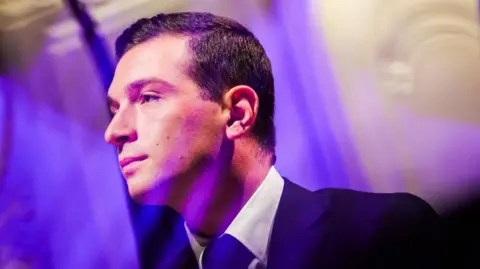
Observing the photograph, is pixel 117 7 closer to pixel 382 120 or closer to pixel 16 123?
pixel 16 123

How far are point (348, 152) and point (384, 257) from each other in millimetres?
240

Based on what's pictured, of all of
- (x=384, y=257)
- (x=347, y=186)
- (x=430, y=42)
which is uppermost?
(x=430, y=42)

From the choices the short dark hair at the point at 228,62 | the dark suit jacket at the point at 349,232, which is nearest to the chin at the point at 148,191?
the dark suit jacket at the point at 349,232

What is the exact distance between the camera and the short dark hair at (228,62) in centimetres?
160

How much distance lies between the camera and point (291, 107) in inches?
63.4

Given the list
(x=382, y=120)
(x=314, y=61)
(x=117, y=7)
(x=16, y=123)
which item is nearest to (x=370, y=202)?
(x=382, y=120)

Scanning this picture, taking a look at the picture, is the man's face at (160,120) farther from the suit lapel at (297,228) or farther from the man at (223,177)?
the suit lapel at (297,228)

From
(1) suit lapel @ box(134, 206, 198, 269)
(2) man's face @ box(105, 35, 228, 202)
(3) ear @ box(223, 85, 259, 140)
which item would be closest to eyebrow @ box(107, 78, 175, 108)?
(2) man's face @ box(105, 35, 228, 202)

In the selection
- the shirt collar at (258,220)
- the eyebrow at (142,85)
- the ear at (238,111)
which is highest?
the eyebrow at (142,85)

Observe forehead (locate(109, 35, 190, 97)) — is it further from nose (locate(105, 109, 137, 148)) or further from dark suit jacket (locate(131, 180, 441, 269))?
dark suit jacket (locate(131, 180, 441, 269))

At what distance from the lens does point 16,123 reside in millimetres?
1752

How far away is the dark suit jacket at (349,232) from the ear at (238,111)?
0.15 meters

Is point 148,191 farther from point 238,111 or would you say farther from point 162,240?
point 238,111

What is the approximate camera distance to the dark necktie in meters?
1.55
